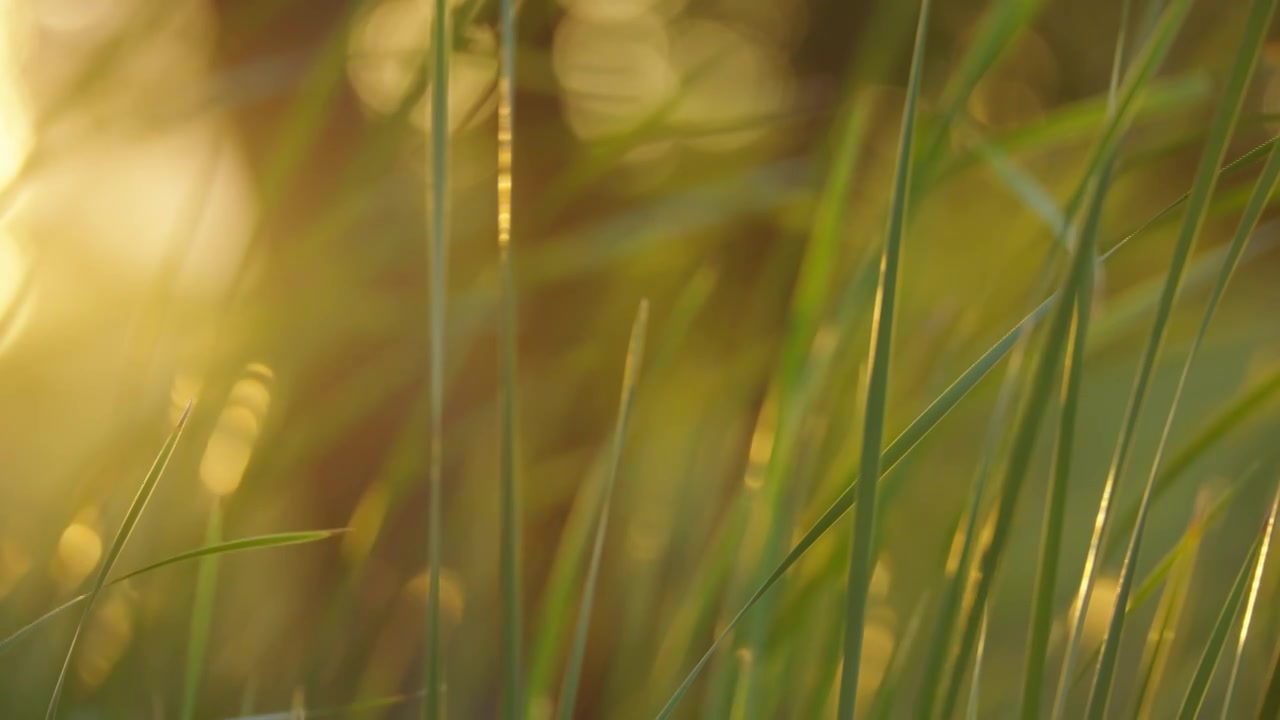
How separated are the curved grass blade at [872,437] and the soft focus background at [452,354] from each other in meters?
0.10

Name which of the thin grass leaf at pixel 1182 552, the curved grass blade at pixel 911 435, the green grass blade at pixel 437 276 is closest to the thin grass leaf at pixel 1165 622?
the thin grass leaf at pixel 1182 552

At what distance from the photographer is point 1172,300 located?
24 cm

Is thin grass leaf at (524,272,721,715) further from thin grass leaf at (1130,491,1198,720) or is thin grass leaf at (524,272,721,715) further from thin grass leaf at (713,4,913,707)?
thin grass leaf at (1130,491,1198,720)

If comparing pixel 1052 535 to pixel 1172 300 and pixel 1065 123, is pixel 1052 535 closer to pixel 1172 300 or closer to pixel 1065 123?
pixel 1172 300

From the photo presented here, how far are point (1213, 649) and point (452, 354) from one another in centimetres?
43

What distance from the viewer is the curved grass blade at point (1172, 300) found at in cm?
23

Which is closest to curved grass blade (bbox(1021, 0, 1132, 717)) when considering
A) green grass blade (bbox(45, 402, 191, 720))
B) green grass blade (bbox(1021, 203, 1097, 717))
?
green grass blade (bbox(1021, 203, 1097, 717))

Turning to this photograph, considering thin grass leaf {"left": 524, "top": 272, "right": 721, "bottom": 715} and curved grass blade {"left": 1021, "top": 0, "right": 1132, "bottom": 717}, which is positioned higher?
curved grass blade {"left": 1021, "top": 0, "right": 1132, "bottom": 717}

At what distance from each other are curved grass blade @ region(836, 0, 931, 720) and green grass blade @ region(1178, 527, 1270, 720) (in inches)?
4.0

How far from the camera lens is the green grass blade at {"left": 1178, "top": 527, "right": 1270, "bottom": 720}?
27cm

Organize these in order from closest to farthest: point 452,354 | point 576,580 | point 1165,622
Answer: point 1165,622 < point 576,580 < point 452,354

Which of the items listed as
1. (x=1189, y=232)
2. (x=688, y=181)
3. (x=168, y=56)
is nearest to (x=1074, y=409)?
(x=1189, y=232)

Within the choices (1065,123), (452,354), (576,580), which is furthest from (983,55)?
(452,354)

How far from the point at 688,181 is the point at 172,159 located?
0.57 meters
